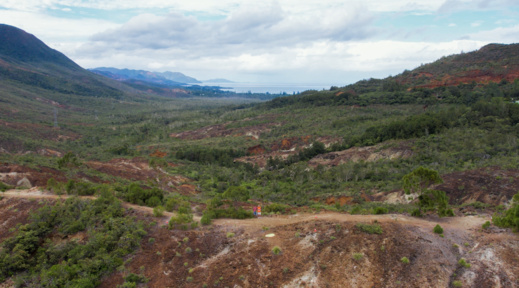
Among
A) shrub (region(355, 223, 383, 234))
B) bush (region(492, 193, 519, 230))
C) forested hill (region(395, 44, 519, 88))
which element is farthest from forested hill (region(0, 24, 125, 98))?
forested hill (region(395, 44, 519, 88))

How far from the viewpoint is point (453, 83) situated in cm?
7906

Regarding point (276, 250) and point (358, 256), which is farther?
point (276, 250)

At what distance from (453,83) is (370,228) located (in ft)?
265

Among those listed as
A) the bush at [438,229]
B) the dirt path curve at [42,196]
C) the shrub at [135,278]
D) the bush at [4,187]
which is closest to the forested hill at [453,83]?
the bush at [438,229]

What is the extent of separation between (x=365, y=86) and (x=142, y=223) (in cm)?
9961

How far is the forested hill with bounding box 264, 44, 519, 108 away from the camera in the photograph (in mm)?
68562

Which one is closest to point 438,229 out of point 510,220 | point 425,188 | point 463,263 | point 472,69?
point 463,263

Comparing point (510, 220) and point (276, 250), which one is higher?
point (510, 220)

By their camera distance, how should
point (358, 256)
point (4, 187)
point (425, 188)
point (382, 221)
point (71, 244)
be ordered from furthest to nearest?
point (4, 187)
point (425, 188)
point (382, 221)
point (71, 244)
point (358, 256)

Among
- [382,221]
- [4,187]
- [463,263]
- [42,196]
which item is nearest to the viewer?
[463,263]

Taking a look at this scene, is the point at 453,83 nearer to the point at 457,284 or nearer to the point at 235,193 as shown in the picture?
the point at 235,193

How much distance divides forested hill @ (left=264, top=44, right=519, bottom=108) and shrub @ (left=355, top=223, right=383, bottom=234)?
63810mm

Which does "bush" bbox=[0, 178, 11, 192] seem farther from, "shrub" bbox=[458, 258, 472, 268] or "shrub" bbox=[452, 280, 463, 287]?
"shrub" bbox=[458, 258, 472, 268]

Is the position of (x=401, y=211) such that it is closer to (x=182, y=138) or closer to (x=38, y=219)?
(x=38, y=219)
